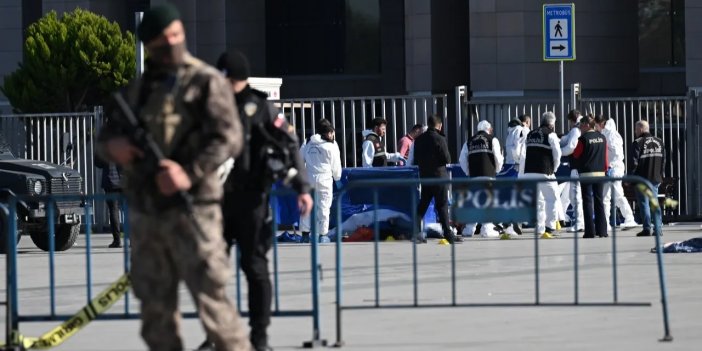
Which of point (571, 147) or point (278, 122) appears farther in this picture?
point (571, 147)

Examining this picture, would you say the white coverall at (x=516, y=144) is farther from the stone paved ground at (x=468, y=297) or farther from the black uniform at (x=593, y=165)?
the stone paved ground at (x=468, y=297)

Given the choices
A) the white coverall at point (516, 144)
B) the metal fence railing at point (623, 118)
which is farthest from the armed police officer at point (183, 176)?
the metal fence railing at point (623, 118)

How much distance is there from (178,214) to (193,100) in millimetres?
560

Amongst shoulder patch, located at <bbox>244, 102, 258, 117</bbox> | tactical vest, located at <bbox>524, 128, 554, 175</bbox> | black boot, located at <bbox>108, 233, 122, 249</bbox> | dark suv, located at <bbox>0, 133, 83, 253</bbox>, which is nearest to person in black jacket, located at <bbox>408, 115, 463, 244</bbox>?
tactical vest, located at <bbox>524, 128, 554, 175</bbox>

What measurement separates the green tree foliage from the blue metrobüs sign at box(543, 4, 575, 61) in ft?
43.3

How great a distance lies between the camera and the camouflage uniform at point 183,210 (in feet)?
27.3

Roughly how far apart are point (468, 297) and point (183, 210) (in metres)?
6.43

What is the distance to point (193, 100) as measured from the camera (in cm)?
835

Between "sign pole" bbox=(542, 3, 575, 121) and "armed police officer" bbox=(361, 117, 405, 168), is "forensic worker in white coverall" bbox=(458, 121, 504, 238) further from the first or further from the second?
"armed police officer" bbox=(361, 117, 405, 168)

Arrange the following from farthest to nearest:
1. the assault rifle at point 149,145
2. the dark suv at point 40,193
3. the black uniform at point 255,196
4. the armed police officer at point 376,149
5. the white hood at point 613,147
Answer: the armed police officer at point 376,149 → the white hood at point 613,147 → the dark suv at point 40,193 → the black uniform at point 255,196 → the assault rifle at point 149,145

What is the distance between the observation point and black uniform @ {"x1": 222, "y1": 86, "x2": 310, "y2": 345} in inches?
411

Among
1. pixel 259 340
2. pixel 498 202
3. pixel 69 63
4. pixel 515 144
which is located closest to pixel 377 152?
pixel 515 144

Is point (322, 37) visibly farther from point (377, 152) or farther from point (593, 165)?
point (593, 165)

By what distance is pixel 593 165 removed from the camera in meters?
23.4
